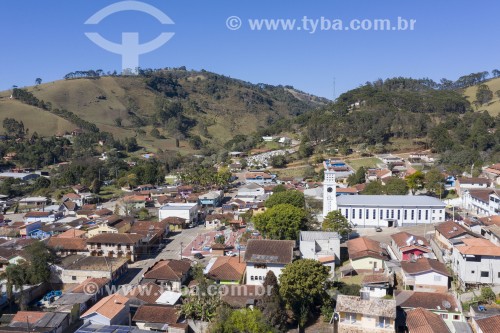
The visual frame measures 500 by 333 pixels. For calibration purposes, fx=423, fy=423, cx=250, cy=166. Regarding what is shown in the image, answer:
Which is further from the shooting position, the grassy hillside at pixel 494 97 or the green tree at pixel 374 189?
the grassy hillside at pixel 494 97

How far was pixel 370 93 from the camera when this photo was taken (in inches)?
2982

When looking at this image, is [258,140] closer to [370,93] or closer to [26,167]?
[370,93]

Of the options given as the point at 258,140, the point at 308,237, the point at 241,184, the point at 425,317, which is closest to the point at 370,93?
the point at 258,140

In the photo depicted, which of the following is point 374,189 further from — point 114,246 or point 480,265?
point 114,246

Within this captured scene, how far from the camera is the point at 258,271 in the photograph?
21.1 metres

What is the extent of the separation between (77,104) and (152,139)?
2639 cm

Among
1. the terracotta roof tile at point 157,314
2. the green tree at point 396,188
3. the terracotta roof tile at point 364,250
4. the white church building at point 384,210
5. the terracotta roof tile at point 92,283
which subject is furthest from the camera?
the green tree at point 396,188

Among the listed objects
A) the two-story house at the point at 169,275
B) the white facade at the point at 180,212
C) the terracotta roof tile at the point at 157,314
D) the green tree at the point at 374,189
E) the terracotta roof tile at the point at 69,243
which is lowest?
the terracotta roof tile at the point at 157,314

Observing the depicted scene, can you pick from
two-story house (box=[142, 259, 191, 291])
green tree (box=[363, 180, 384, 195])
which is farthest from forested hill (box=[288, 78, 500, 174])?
two-story house (box=[142, 259, 191, 291])

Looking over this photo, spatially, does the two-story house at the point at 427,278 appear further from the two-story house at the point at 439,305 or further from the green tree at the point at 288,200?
the green tree at the point at 288,200

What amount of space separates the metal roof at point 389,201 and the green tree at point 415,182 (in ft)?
17.7

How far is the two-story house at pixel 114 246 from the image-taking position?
26062 millimetres

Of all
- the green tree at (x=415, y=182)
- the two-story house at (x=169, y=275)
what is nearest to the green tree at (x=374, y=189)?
the green tree at (x=415, y=182)

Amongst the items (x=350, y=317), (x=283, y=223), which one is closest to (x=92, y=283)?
(x=283, y=223)
